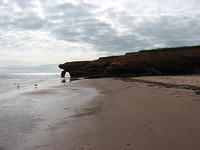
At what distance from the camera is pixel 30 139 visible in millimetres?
3975

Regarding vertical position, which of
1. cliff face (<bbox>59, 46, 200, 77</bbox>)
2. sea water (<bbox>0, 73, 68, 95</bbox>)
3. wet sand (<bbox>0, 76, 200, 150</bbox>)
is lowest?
sea water (<bbox>0, 73, 68, 95</bbox>)

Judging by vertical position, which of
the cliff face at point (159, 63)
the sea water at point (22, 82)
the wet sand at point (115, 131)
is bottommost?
the sea water at point (22, 82)

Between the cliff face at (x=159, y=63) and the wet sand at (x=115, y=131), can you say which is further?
the cliff face at (x=159, y=63)

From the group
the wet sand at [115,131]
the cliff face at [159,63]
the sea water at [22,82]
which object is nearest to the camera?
the wet sand at [115,131]

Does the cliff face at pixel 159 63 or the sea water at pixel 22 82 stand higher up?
the cliff face at pixel 159 63

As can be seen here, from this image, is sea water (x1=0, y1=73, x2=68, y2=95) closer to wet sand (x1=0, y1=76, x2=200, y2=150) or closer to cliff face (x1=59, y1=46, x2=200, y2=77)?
cliff face (x1=59, y1=46, x2=200, y2=77)

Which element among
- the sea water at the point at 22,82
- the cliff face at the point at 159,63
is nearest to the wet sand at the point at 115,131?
the sea water at the point at 22,82

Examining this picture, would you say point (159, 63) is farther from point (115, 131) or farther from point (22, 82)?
point (115, 131)

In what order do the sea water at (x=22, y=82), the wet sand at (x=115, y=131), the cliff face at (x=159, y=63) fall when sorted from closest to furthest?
the wet sand at (x=115, y=131) < the sea water at (x=22, y=82) < the cliff face at (x=159, y=63)

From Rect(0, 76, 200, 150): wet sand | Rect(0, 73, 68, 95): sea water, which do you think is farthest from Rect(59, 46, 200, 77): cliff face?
Rect(0, 76, 200, 150): wet sand

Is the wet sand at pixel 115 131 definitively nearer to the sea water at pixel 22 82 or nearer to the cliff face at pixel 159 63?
the sea water at pixel 22 82

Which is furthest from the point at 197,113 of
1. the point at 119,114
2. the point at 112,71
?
the point at 112,71

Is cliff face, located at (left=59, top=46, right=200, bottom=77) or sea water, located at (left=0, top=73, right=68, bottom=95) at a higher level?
cliff face, located at (left=59, top=46, right=200, bottom=77)

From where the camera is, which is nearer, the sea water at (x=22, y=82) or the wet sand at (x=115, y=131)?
the wet sand at (x=115, y=131)
